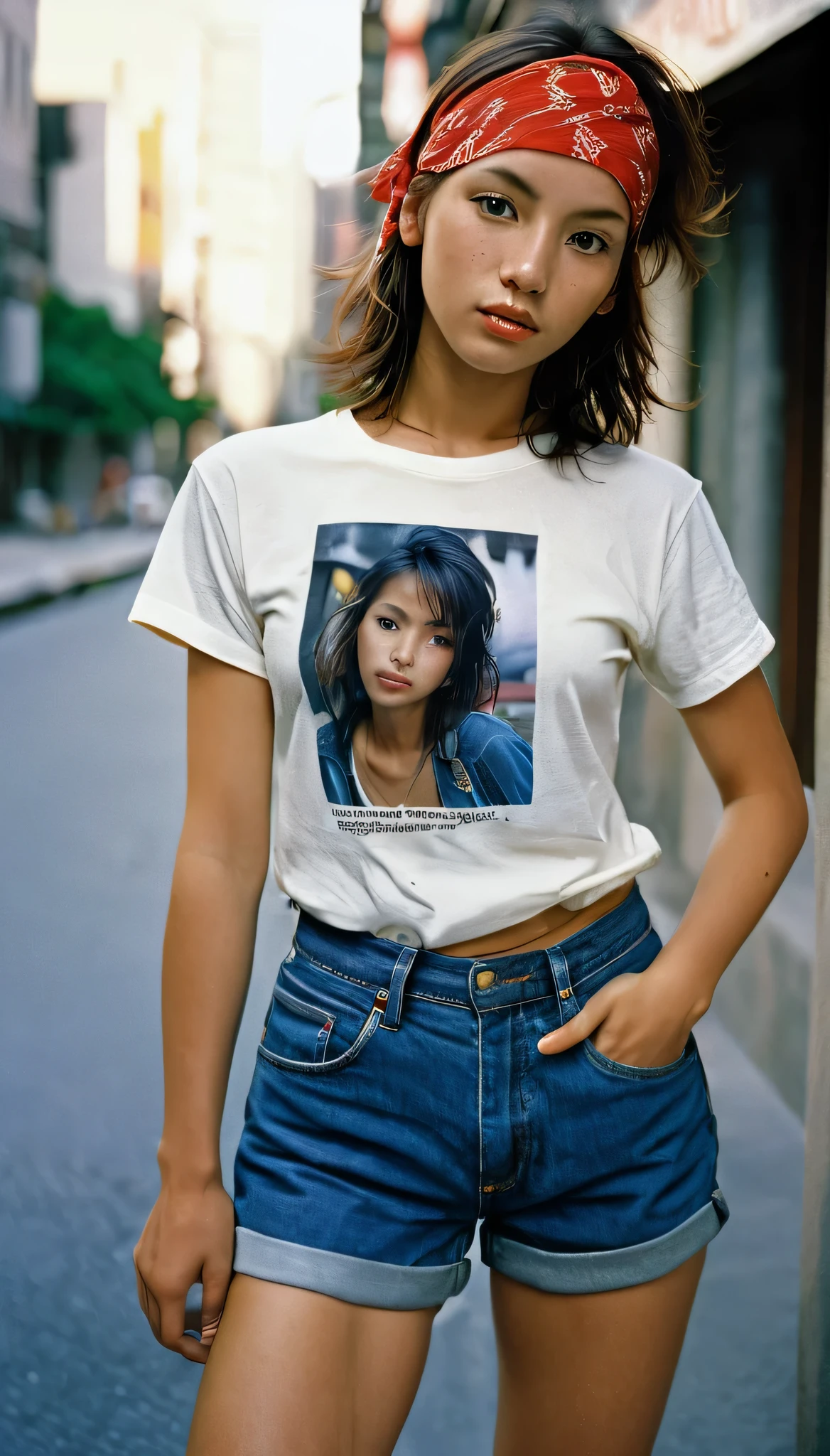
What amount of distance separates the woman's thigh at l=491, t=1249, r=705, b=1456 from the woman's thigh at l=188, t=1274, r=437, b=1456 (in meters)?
0.10

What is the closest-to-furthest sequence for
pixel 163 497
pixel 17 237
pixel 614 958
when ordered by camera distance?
pixel 614 958
pixel 17 237
pixel 163 497

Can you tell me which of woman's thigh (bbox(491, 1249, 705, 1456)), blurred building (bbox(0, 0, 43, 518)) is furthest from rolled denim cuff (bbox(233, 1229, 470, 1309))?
blurred building (bbox(0, 0, 43, 518))

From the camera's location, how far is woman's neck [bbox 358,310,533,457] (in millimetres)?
981

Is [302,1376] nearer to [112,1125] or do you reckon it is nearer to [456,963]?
[456,963]

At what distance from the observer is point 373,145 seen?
192cm

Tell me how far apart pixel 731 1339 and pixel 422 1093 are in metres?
1.29

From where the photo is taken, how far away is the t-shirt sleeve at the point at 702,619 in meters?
0.98

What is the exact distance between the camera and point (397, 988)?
35.1 inches

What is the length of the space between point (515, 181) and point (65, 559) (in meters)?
1.23

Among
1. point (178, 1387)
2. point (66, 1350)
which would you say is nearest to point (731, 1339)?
point (178, 1387)

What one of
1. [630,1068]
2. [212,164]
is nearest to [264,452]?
[630,1068]

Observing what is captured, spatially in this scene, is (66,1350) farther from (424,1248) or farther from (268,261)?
(268,261)

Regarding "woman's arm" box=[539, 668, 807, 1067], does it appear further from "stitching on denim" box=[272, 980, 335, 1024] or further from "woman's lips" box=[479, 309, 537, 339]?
"woman's lips" box=[479, 309, 537, 339]

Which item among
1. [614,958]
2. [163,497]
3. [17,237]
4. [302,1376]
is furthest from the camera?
[163,497]
